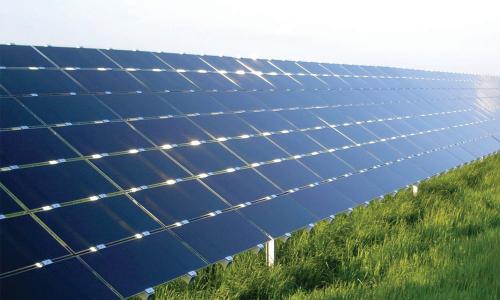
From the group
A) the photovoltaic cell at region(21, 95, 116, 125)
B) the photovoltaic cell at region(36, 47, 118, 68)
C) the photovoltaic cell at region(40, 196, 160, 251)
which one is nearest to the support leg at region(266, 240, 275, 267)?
the photovoltaic cell at region(40, 196, 160, 251)

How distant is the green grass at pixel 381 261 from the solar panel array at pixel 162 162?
2.48 ft

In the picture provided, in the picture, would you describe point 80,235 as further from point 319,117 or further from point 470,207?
point 470,207

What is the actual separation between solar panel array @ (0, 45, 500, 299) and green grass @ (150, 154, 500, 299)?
0.76 metres

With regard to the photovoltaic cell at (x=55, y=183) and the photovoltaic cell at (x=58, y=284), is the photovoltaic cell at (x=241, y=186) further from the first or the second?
the photovoltaic cell at (x=58, y=284)

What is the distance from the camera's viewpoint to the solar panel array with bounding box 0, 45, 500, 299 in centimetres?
669

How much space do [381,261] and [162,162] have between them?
12.5 ft

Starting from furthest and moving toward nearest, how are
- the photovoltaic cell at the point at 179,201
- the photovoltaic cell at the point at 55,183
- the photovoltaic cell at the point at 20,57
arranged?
1. the photovoltaic cell at the point at 20,57
2. the photovoltaic cell at the point at 179,201
3. the photovoltaic cell at the point at 55,183

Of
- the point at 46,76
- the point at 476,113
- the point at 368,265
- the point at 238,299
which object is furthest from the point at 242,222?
the point at 476,113

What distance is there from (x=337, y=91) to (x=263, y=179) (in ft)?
27.1

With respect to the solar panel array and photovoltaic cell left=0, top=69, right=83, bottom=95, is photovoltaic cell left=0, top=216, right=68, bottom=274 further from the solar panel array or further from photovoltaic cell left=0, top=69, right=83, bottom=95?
photovoltaic cell left=0, top=69, right=83, bottom=95

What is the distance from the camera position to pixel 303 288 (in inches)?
359

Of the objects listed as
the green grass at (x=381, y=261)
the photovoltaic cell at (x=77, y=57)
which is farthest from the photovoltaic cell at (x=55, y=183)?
the photovoltaic cell at (x=77, y=57)

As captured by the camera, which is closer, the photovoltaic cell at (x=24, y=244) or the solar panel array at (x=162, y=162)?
the photovoltaic cell at (x=24, y=244)

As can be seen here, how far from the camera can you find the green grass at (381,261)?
332 inches
